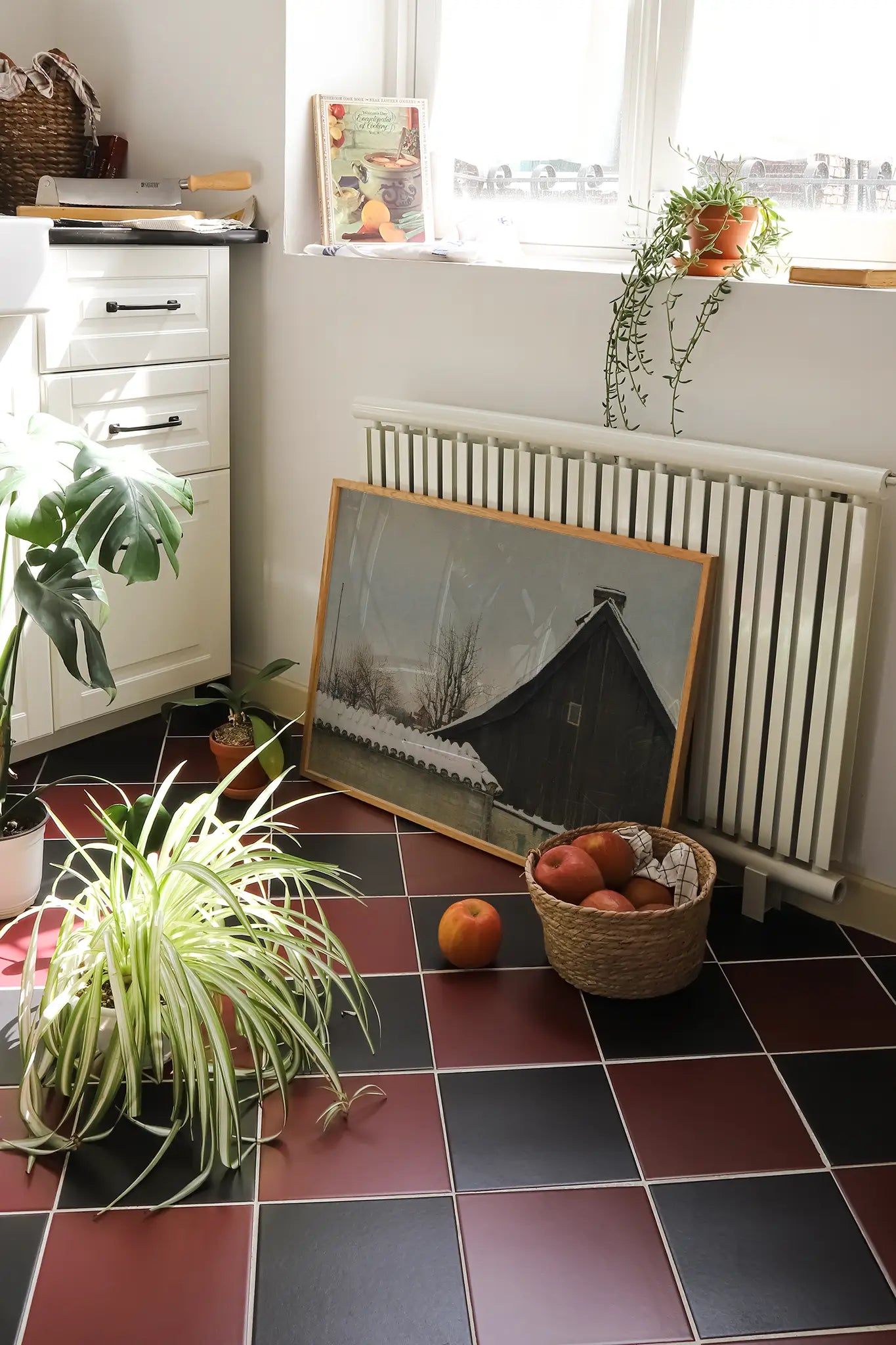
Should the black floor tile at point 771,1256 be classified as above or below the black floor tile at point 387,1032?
below

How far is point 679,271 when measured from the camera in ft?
7.14

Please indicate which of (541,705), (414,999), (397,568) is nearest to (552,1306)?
(414,999)


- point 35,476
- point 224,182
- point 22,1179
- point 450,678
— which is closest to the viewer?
point 22,1179

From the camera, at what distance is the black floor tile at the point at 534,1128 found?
1637mm

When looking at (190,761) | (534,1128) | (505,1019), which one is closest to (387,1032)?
(505,1019)

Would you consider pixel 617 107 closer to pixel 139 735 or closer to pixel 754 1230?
pixel 139 735

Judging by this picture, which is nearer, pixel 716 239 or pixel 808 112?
pixel 716 239

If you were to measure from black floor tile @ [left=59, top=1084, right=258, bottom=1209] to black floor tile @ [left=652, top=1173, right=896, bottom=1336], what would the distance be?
54 cm

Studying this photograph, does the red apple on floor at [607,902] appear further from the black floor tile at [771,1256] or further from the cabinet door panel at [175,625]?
the cabinet door panel at [175,625]

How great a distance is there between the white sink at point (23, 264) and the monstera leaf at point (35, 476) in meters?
0.39

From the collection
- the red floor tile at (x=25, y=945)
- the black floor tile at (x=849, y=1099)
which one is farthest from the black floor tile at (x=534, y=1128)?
the red floor tile at (x=25, y=945)

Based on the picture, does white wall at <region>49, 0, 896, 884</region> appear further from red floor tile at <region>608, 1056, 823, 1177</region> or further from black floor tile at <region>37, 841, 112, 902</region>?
black floor tile at <region>37, 841, 112, 902</region>

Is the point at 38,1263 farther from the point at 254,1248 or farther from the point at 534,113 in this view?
the point at 534,113

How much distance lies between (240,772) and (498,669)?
645mm
